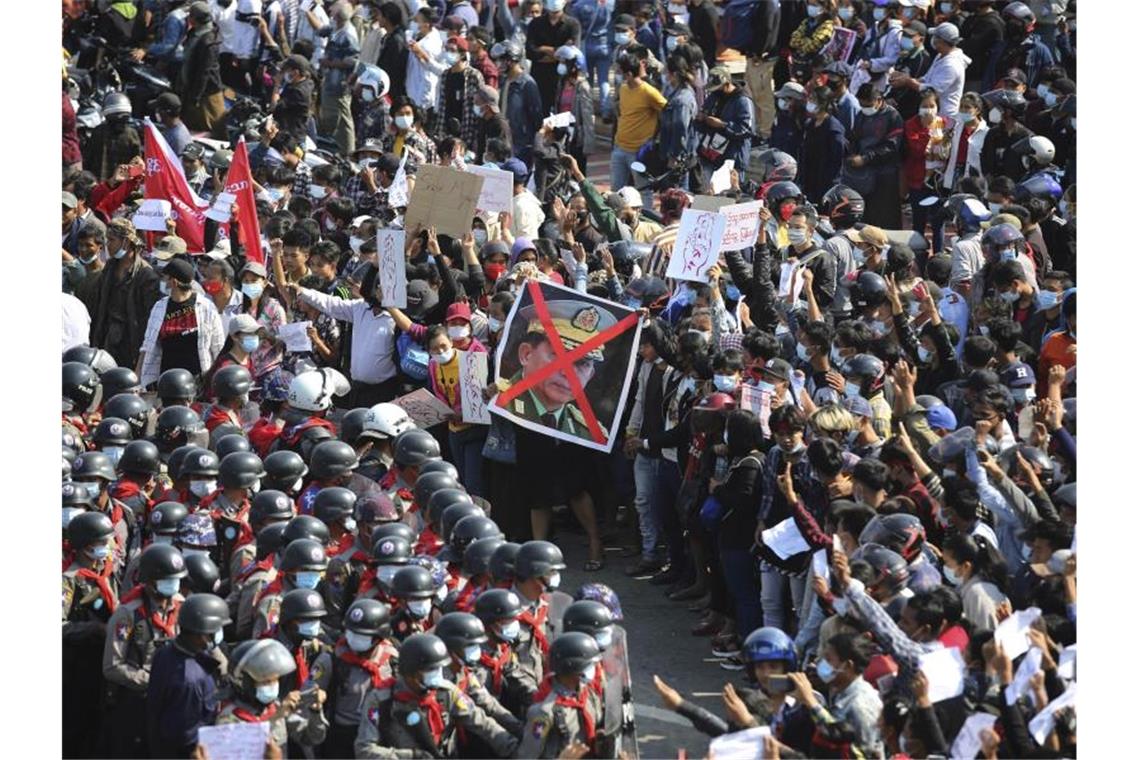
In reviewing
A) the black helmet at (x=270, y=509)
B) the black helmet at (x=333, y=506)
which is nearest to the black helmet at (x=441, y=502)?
the black helmet at (x=333, y=506)

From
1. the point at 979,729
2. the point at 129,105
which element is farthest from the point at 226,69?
the point at 979,729

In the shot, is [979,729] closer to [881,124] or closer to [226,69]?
[881,124]

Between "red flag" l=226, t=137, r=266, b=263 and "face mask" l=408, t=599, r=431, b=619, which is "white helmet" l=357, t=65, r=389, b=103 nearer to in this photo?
"red flag" l=226, t=137, r=266, b=263

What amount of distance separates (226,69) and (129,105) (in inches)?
103

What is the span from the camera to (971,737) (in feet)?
30.7

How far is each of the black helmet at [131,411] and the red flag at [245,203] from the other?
299cm

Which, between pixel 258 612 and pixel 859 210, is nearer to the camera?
pixel 258 612

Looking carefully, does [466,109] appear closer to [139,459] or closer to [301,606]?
[139,459]

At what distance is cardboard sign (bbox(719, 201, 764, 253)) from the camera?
14906mm

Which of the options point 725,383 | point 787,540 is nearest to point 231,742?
point 787,540

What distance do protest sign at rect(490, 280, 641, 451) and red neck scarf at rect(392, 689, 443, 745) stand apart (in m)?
4.55

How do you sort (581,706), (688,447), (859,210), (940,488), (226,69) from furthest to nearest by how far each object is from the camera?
1. (226,69)
2. (859,210)
3. (688,447)
4. (940,488)
5. (581,706)

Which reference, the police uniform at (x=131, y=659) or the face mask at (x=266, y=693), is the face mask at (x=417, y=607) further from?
the police uniform at (x=131, y=659)

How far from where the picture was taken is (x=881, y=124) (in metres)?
19.2
